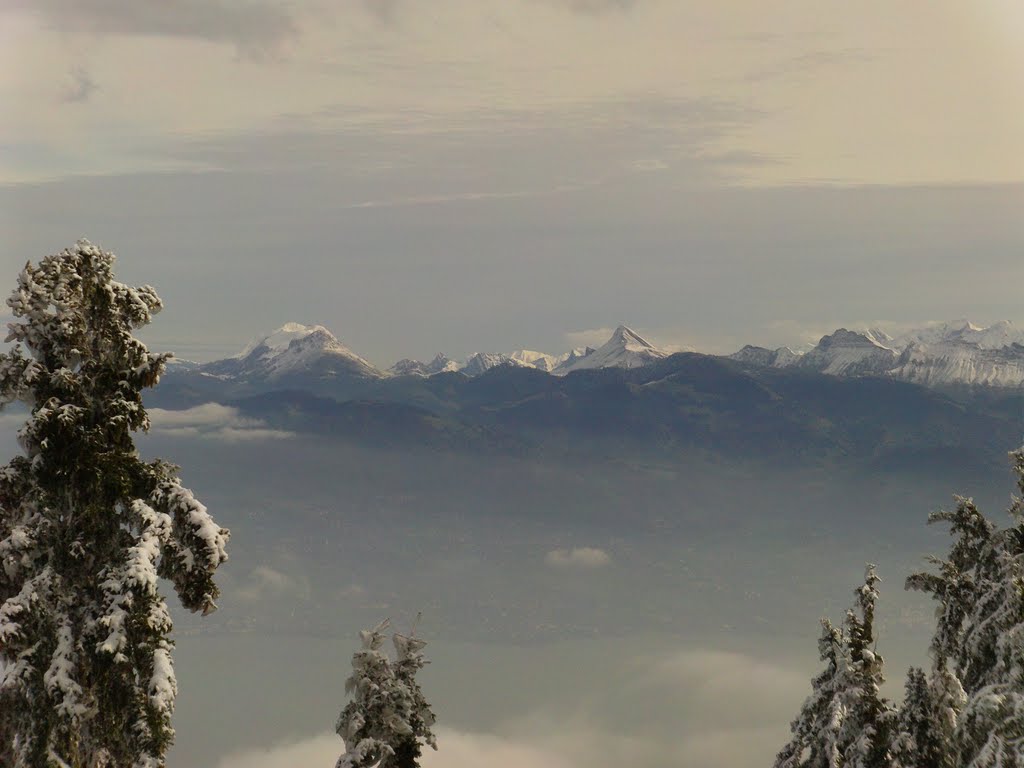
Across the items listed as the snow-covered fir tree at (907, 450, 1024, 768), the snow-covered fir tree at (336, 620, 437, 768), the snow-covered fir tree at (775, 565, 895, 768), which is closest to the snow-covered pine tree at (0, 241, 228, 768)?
the snow-covered fir tree at (336, 620, 437, 768)

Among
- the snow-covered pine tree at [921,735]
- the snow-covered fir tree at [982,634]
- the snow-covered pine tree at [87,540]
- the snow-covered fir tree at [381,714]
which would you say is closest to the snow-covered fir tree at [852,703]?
the snow-covered pine tree at [921,735]

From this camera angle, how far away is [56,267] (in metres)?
21.4

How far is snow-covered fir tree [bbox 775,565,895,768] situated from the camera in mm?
33250

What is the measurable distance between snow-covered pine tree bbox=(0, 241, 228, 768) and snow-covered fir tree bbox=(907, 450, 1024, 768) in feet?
48.4

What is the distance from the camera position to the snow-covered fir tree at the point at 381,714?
31031 millimetres

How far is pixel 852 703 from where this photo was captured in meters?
33.8

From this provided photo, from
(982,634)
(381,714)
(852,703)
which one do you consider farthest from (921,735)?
(381,714)

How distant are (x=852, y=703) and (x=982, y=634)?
5.00 meters

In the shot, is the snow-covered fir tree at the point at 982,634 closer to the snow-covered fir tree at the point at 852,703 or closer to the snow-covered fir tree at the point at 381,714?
the snow-covered fir tree at the point at 852,703

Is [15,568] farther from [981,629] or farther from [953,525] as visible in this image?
[953,525]

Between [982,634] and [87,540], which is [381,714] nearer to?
[87,540]

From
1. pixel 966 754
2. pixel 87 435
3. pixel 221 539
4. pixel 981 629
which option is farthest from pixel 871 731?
pixel 87 435

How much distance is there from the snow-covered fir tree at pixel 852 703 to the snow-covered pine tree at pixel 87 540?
20.3 metres

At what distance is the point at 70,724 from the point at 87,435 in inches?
198
